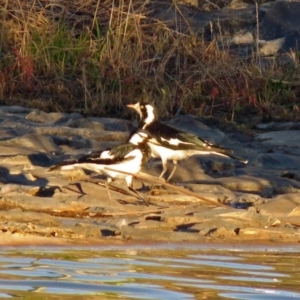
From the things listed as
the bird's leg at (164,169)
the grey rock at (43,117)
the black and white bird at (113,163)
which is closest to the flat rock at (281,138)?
the bird's leg at (164,169)

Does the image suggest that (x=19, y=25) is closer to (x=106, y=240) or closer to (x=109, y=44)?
(x=109, y=44)

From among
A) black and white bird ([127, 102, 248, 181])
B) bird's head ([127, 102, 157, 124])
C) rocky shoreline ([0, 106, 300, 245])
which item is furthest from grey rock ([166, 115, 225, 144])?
black and white bird ([127, 102, 248, 181])

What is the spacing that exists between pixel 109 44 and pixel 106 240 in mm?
7287

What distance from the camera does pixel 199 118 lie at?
492 inches

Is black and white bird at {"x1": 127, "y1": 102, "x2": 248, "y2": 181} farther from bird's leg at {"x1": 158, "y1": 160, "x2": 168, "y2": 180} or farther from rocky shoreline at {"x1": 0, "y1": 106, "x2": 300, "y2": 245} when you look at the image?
rocky shoreline at {"x1": 0, "y1": 106, "x2": 300, "y2": 245}

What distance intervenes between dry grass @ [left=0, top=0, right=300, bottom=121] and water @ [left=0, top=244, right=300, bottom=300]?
19.2 feet

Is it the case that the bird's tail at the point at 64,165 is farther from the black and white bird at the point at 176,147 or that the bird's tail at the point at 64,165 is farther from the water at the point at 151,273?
the water at the point at 151,273

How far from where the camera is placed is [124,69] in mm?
13680

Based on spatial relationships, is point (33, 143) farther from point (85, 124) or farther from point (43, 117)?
point (43, 117)

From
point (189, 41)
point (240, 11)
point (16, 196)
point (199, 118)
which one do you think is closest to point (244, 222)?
point (16, 196)

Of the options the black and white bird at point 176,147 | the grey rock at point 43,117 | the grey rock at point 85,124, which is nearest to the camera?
the black and white bird at point 176,147

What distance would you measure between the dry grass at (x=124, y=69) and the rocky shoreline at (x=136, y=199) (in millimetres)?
1077

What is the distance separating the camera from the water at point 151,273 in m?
5.21

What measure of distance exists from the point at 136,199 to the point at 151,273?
274cm
